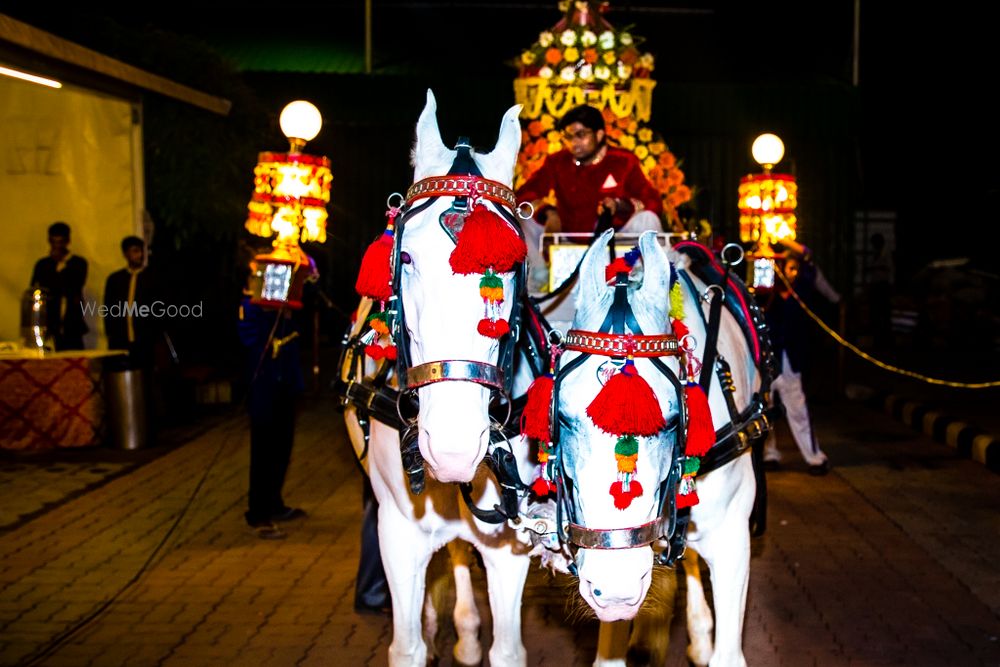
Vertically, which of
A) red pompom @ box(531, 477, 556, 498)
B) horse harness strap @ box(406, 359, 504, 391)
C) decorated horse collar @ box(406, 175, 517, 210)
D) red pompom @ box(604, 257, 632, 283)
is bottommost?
red pompom @ box(531, 477, 556, 498)

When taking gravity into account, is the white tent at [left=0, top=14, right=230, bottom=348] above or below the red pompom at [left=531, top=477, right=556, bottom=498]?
above

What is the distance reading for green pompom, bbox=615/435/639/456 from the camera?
2.89m

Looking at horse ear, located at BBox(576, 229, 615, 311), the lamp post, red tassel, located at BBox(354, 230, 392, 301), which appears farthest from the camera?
the lamp post

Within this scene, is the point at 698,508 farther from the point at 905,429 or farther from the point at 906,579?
the point at 905,429

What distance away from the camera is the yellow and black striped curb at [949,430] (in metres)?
9.73

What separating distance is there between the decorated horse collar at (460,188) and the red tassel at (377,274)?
0.62 ft

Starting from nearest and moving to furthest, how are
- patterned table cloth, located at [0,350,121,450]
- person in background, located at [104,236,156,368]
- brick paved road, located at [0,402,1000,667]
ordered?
brick paved road, located at [0,402,1000,667] < patterned table cloth, located at [0,350,121,450] < person in background, located at [104,236,156,368]

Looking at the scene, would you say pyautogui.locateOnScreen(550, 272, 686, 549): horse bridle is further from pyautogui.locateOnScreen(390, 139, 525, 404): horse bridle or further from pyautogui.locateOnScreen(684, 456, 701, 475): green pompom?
pyautogui.locateOnScreen(390, 139, 525, 404): horse bridle

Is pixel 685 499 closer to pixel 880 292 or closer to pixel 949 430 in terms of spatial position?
pixel 949 430

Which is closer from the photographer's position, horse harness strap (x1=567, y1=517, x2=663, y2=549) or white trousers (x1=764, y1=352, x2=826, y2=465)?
horse harness strap (x1=567, y1=517, x2=663, y2=549)

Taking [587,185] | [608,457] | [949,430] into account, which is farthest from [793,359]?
[608,457]

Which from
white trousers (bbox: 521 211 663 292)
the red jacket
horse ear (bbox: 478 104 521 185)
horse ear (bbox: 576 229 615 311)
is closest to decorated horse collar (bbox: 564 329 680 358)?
horse ear (bbox: 576 229 615 311)

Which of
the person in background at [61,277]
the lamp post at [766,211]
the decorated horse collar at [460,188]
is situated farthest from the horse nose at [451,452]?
the person in background at [61,277]

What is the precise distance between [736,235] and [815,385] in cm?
442
